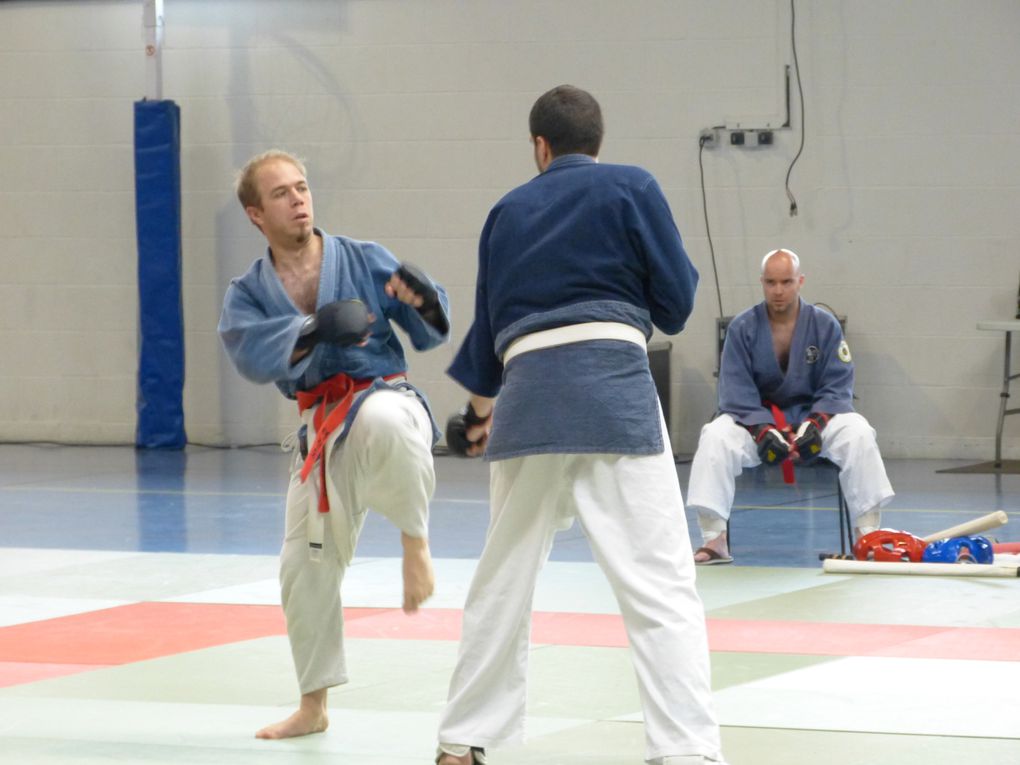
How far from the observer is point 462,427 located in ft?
11.4

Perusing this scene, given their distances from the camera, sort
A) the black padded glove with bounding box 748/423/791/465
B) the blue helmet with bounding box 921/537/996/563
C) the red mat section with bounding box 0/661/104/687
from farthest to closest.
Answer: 1. the black padded glove with bounding box 748/423/791/465
2. the blue helmet with bounding box 921/537/996/563
3. the red mat section with bounding box 0/661/104/687

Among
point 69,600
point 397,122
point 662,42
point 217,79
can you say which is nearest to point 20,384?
point 217,79

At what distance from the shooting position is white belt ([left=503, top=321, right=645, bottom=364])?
10.4ft

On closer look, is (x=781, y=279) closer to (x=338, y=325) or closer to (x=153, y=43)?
(x=338, y=325)

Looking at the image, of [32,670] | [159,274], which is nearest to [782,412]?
[32,670]

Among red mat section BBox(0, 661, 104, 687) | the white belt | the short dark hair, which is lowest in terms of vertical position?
red mat section BBox(0, 661, 104, 687)

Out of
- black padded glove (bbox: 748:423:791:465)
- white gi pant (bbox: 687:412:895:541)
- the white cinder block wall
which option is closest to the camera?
white gi pant (bbox: 687:412:895:541)

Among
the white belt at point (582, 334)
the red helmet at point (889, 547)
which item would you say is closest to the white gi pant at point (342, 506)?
the white belt at point (582, 334)

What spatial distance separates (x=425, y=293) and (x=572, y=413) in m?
0.54

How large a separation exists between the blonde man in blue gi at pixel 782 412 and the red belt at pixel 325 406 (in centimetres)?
291

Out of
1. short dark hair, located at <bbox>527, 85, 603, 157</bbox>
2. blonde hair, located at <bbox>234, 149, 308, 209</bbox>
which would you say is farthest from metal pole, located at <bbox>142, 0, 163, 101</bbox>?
short dark hair, located at <bbox>527, 85, 603, 157</bbox>

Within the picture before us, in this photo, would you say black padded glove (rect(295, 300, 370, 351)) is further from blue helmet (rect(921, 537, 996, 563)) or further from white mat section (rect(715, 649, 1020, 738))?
blue helmet (rect(921, 537, 996, 563))

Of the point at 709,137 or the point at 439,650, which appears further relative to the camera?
the point at 709,137

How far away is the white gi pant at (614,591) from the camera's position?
9.76 feet
